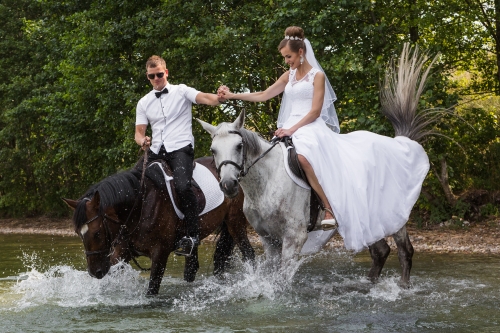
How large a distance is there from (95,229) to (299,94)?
2664 mm

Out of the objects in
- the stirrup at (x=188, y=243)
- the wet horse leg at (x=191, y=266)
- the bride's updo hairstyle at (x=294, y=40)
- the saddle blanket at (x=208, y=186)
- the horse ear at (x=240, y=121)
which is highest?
the bride's updo hairstyle at (x=294, y=40)

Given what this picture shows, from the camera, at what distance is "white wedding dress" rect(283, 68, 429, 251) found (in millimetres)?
7676

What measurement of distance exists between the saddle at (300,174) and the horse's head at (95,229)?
6.53 ft

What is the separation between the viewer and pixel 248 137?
7.15 meters

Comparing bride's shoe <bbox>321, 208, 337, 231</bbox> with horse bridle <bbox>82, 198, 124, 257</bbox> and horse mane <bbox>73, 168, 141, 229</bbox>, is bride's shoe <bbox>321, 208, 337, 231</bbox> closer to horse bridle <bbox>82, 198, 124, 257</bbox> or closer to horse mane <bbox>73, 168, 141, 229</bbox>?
horse mane <bbox>73, 168, 141, 229</bbox>

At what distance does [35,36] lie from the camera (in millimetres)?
25516

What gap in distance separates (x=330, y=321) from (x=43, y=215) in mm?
23828

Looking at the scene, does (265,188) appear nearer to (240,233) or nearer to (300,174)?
(300,174)

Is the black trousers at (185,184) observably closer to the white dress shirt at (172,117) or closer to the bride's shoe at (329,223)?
the white dress shirt at (172,117)

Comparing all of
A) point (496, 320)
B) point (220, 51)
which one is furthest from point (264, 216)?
point (220, 51)

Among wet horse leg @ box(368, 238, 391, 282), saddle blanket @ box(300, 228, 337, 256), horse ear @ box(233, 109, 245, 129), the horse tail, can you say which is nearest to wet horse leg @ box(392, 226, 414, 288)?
wet horse leg @ box(368, 238, 391, 282)

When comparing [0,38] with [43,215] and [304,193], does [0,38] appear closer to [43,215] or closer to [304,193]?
[43,215]

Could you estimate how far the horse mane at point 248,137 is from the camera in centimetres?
700

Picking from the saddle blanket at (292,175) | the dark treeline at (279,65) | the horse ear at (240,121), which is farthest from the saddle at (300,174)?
the dark treeline at (279,65)
